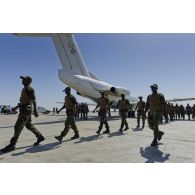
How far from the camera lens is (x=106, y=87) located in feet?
68.3

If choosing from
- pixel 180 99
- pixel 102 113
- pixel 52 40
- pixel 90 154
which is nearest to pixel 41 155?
pixel 90 154

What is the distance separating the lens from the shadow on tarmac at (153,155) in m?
4.73

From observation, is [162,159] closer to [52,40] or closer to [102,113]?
[102,113]

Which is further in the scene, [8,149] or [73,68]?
[73,68]

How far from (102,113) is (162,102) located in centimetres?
317

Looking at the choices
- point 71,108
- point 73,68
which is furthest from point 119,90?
point 71,108

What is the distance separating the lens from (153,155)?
16.8 ft

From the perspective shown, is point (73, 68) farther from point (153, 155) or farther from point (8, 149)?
point (153, 155)

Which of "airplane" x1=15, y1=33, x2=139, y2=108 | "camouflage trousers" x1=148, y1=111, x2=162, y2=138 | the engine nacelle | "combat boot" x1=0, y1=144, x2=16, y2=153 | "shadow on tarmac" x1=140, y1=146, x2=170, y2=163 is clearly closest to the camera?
"shadow on tarmac" x1=140, y1=146, x2=170, y2=163

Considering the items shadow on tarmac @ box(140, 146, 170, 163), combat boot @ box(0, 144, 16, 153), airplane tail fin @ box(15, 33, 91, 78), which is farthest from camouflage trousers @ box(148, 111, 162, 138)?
airplane tail fin @ box(15, 33, 91, 78)

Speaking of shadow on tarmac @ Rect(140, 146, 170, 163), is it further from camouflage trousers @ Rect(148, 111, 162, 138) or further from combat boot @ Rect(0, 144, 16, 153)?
combat boot @ Rect(0, 144, 16, 153)

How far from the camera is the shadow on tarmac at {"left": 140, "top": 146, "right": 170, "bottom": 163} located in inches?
186

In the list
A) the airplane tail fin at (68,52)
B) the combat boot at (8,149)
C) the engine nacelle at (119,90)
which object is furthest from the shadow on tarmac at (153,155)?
the engine nacelle at (119,90)
